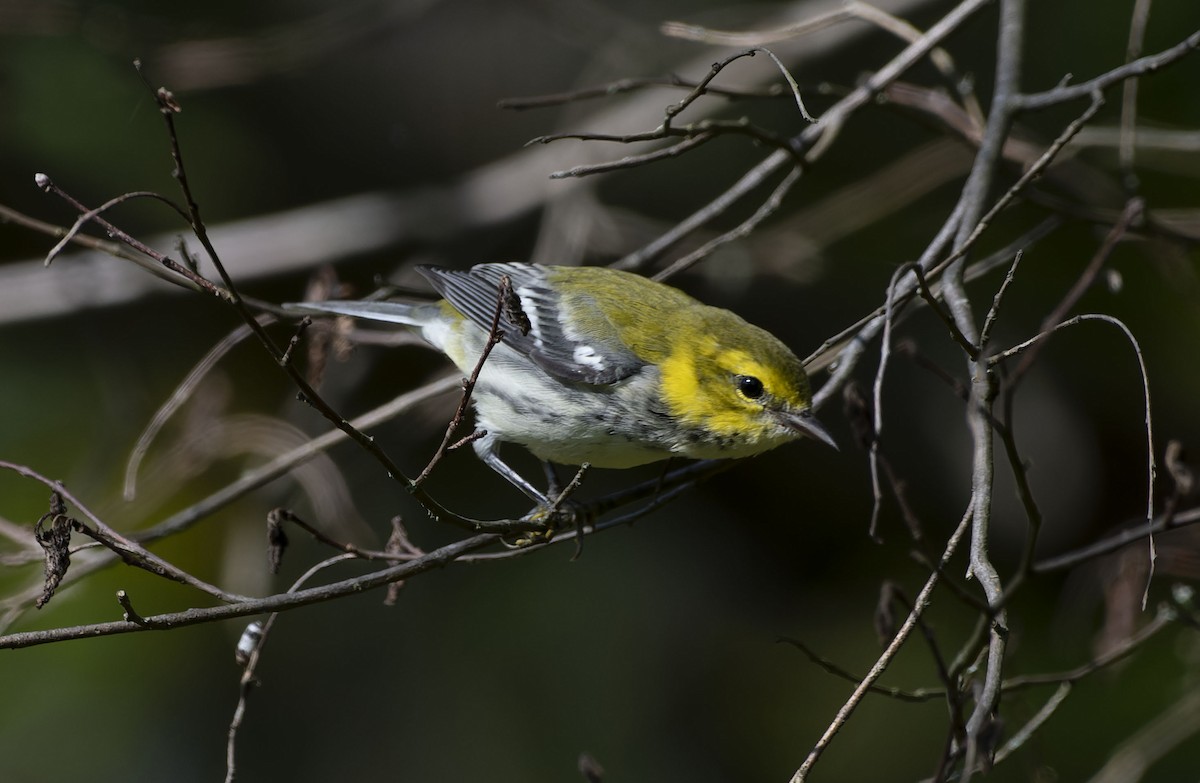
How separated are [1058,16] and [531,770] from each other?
3903mm

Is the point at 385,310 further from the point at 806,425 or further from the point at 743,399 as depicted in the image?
the point at 806,425

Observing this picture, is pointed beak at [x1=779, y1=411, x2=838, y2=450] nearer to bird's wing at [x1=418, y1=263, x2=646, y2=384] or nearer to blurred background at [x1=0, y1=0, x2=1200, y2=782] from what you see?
bird's wing at [x1=418, y1=263, x2=646, y2=384]

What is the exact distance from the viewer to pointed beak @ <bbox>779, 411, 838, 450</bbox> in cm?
258

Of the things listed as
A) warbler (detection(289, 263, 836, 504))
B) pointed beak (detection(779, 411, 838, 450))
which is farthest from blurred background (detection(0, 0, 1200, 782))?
pointed beak (detection(779, 411, 838, 450))

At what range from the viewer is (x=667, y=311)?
3.05 meters

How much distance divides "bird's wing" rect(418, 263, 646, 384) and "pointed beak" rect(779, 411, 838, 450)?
0.43 m

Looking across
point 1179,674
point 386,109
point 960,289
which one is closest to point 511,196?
point 386,109

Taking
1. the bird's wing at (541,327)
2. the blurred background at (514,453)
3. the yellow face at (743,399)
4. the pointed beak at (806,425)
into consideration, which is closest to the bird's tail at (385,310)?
the bird's wing at (541,327)

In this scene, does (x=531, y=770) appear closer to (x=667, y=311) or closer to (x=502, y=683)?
(x=502, y=683)

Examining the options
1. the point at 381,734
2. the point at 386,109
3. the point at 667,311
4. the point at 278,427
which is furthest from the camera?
the point at 386,109

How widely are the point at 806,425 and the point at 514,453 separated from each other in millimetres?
2546

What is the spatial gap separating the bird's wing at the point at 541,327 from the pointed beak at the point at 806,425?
432 millimetres

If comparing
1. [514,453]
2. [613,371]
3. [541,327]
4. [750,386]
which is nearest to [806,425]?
[750,386]

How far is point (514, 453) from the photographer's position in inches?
197
